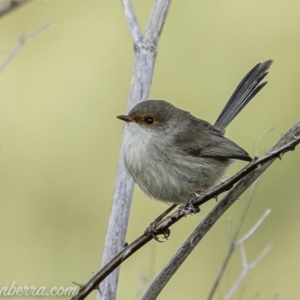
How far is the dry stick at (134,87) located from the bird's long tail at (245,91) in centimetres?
89

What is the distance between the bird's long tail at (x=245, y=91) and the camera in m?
4.55

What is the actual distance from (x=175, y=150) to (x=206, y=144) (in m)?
0.26

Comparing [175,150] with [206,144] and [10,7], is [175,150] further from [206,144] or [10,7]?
[10,7]

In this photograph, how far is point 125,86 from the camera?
774 cm

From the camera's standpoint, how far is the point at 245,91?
15.2 ft

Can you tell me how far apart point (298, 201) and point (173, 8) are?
3.12 meters

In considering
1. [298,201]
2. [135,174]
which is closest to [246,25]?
[298,201]

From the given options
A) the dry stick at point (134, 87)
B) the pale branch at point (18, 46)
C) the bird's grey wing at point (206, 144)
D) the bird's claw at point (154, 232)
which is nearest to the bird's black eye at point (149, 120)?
the bird's grey wing at point (206, 144)

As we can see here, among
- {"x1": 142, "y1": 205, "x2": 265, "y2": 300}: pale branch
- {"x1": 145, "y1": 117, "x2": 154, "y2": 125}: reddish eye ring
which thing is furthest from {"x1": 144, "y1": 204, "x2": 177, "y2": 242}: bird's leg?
{"x1": 145, "y1": 117, "x2": 154, "y2": 125}: reddish eye ring

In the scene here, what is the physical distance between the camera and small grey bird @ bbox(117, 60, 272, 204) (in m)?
3.87

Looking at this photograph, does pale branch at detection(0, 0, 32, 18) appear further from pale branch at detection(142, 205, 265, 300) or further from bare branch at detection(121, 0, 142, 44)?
bare branch at detection(121, 0, 142, 44)

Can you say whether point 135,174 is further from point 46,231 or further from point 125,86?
Result: point 125,86

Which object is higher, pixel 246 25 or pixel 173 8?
pixel 173 8

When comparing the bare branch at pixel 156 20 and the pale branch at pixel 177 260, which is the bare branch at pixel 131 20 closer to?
the bare branch at pixel 156 20
